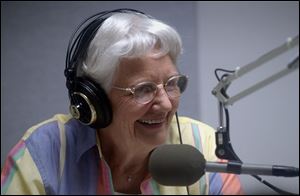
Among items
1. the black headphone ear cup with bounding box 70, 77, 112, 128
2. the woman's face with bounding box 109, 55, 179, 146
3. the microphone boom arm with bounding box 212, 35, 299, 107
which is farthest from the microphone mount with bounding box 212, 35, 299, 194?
the black headphone ear cup with bounding box 70, 77, 112, 128

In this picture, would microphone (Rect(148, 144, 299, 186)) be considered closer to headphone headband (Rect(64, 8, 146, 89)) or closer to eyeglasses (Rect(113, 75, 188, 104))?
eyeglasses (Rect(113, 75, 188, 104))

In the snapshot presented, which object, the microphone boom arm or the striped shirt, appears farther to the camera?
the striped shirt

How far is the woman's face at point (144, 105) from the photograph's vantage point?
0.60 metres

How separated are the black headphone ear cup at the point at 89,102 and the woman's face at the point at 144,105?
0.06 feet

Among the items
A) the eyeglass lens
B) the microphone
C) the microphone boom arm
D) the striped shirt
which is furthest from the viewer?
the striped shirt

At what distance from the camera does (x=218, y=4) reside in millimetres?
763

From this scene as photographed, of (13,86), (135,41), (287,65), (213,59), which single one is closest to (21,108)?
(13,86)

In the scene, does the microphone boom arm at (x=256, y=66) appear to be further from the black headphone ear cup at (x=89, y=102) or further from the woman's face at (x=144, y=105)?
the black headphone ear cup at (x=89, y=102)

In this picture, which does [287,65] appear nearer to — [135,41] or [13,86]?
[135,41]

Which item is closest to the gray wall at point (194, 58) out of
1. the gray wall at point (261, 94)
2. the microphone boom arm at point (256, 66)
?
the gray wall at point (261, 94)

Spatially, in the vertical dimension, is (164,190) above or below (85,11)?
below

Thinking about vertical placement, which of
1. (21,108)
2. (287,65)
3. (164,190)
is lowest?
(164,190)

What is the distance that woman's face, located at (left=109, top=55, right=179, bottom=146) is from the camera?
0.60 meters

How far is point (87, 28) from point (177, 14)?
205 millimetres
